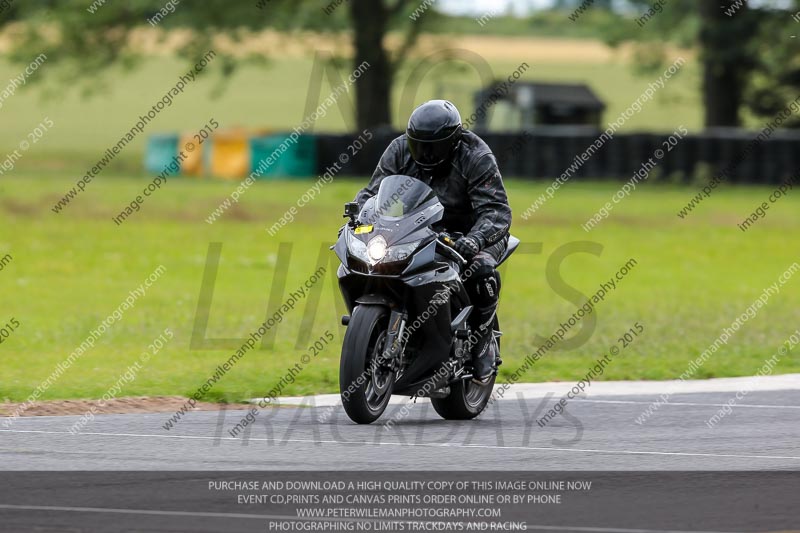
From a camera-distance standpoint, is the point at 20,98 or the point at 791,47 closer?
the point at 791,47

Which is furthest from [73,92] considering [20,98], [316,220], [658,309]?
[658,309]

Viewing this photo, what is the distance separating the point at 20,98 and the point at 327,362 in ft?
194

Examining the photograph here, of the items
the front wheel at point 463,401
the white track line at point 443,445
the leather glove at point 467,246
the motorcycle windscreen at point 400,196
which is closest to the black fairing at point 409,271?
the motorcycle windscreen at point 400,196

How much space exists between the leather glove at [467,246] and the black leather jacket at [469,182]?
53 mm

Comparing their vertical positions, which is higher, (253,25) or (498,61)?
(253,25)

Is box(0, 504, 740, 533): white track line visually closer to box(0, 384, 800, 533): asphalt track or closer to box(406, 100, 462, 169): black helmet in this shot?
box(0, 384, 800, 533): asphalt track

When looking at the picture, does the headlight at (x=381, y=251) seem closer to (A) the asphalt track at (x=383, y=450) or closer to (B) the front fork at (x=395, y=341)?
(B) the front fork at (x=395, y=341)

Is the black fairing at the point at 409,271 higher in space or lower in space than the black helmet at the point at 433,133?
lower

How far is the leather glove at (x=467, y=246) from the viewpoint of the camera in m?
9.59

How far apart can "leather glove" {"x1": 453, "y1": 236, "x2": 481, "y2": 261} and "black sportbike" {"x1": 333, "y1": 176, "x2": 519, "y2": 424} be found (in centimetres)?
5

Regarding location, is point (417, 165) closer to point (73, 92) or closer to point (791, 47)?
point (791, 47)

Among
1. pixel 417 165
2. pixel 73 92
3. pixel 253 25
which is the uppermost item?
pixel 417 165

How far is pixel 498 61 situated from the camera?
72125 millimetres

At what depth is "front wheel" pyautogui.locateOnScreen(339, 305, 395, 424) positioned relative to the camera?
895 cm
